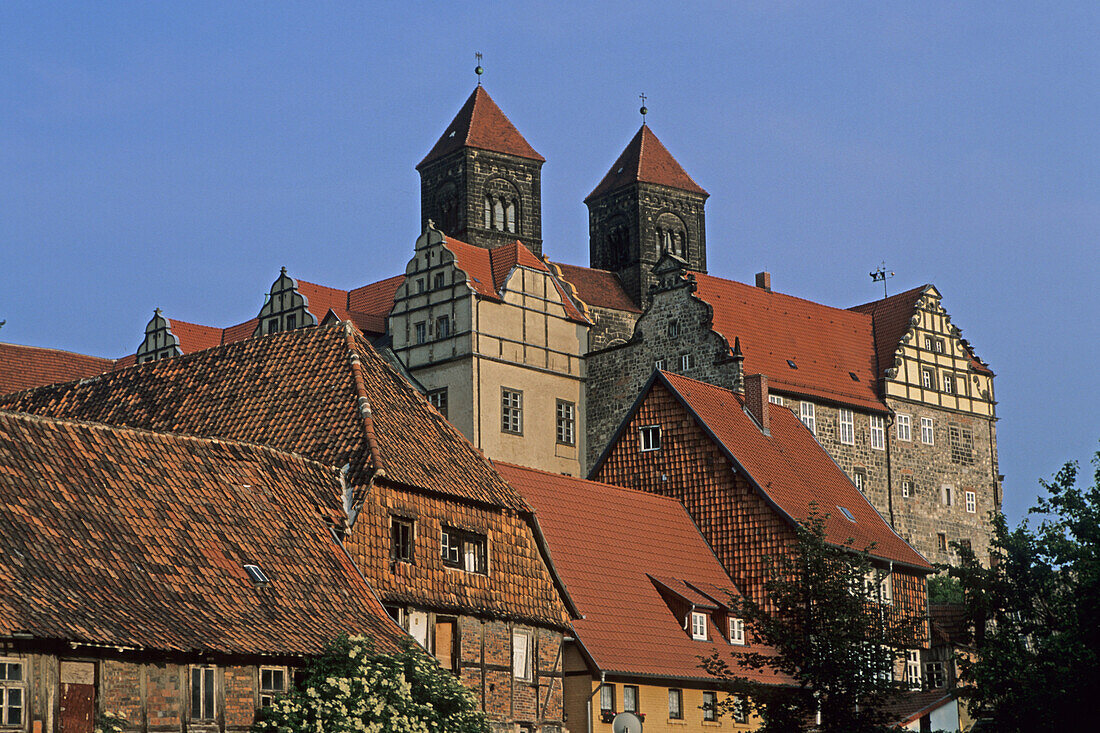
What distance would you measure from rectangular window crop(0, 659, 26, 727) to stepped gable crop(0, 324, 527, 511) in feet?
28.4

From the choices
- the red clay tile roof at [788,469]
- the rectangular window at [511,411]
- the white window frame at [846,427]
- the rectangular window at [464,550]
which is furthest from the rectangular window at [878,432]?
the rectangular window at [464,550]

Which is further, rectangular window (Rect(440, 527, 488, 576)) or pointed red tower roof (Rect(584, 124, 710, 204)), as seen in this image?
pointed red tower roof (Rect(584, 124, 710, 204))

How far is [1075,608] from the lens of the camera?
4072 centimetres

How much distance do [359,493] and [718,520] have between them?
1830 centimetres

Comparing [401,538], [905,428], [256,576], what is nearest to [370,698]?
[256,576]

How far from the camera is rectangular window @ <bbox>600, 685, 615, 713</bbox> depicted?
3700 cm

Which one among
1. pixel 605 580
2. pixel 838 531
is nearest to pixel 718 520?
pixel 838 531

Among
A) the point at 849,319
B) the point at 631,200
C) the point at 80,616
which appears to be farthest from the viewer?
the point at 631,200

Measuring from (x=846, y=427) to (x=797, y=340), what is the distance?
4298 millimetres

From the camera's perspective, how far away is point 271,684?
25.9 m

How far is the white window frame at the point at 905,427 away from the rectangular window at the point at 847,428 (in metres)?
2.69

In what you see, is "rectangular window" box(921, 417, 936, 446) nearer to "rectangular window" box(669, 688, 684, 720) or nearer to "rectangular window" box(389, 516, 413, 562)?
"rectangular window" box(669, 688, 684, 720)

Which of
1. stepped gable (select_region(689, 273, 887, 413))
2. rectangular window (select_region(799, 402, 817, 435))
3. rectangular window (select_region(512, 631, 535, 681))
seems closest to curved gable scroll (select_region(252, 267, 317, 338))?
stepped gable (select_region(689, 273, 887, 413))

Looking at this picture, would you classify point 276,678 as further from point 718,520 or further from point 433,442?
point 718,520
